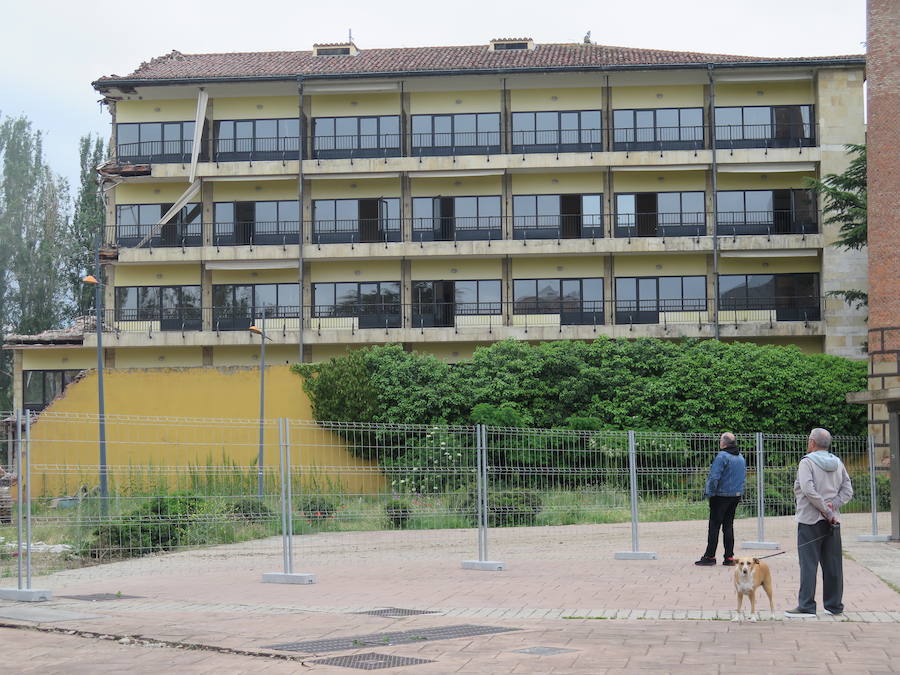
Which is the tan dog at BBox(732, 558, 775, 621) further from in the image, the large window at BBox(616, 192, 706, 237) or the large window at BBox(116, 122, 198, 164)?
the large window at BBox(116, 122, 198, 164)

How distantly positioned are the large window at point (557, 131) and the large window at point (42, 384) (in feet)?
69.7

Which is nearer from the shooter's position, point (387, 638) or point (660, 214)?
point (387, 638)

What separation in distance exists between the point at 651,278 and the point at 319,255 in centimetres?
1357

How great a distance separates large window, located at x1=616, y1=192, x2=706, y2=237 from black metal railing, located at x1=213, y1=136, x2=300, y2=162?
13727mm

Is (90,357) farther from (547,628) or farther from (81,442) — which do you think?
(547,628)

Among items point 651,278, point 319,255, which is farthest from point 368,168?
point 651,278

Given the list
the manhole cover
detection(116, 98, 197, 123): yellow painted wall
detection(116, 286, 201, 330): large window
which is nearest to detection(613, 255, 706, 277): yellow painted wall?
detection(116, 286, 201, 330): large window

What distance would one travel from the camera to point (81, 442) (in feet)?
48.5

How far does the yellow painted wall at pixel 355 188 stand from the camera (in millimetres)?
50469

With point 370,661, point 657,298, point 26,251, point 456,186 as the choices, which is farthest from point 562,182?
point 370,661

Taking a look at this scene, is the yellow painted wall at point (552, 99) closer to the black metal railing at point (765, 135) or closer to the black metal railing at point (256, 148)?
the black metal railing at point (765, 135)

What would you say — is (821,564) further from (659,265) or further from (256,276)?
(256,276)

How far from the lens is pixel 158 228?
50844 mm

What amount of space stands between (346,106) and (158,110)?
8.08 m
